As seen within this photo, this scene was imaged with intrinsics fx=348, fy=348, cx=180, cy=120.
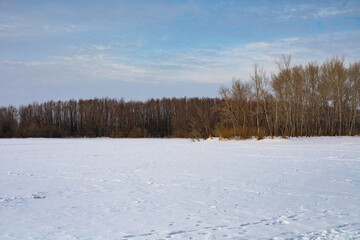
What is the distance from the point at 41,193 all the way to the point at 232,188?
4.27 metres

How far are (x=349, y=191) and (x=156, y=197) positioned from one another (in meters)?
4.09

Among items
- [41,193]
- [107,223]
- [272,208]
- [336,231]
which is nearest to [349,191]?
[272,208]

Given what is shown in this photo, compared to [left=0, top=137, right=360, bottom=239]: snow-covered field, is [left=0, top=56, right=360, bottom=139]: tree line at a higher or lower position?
higher

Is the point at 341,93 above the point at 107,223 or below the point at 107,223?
above

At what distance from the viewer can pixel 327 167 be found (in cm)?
1116

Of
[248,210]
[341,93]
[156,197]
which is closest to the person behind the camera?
Result: [248,210]

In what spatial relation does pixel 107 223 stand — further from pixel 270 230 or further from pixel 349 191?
pixel 349 191

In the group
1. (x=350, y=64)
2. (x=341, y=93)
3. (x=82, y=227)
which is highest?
(x=350, y=64)

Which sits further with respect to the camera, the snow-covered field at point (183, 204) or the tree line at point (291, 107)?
the tree line at point (291, 107)

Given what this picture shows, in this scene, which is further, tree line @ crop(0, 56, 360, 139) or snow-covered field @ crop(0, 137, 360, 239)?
tree line @ crop(0, 56, 360, 139)

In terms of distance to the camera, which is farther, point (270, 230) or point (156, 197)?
point (156, 197)

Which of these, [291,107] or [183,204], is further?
[291,107]

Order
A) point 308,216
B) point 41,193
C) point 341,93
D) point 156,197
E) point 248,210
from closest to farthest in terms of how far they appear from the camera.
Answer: point 308,216, point 248,210, point 156,197, point 41,193, point 341,93

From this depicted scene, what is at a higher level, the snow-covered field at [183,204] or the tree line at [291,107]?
the tree line at [291,107]
